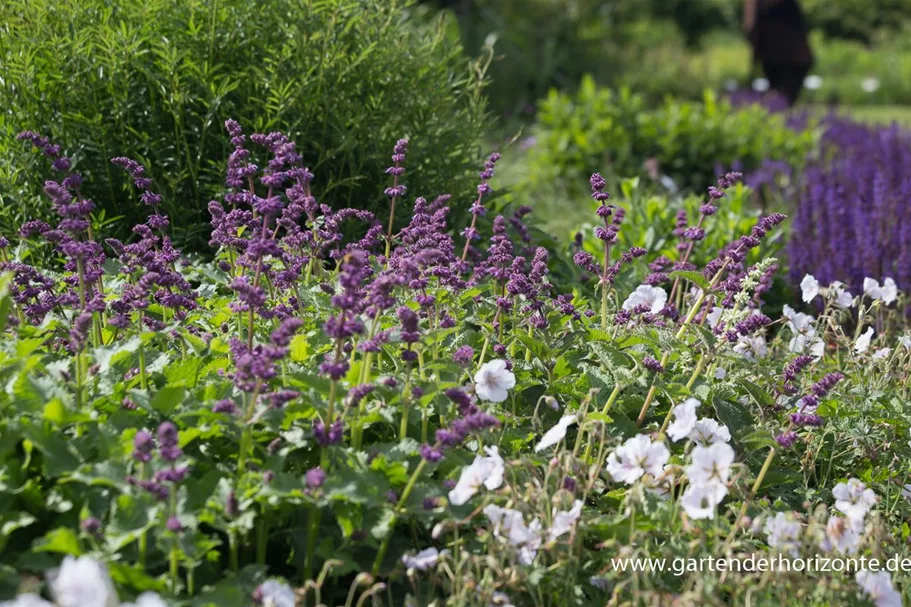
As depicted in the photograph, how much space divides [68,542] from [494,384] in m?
0.95

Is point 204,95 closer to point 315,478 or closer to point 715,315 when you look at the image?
point 715,315

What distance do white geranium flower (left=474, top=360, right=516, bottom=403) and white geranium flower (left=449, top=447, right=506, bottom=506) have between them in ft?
0.84

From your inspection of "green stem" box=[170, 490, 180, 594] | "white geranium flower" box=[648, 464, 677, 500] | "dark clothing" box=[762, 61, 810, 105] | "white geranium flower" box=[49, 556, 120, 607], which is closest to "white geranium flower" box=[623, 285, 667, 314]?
"white geranium flower" box=[648, 464, 677, 500]

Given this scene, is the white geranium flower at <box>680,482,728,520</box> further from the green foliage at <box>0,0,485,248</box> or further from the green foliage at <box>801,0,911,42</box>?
the green foliage at <box>801,0,911,42</box>

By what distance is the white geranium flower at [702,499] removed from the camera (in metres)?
2.06

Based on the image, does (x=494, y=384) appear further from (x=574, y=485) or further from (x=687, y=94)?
(x=687, y=94)

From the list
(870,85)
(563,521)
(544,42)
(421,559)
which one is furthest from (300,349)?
(870,85)

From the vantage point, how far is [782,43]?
1297 cm

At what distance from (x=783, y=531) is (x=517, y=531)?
554 mm

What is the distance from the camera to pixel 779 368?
130 inches

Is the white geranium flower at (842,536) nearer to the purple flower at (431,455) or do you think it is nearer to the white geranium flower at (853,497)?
the white geranium flower at (853,497)

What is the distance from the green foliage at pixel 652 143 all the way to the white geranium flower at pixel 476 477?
5.46 m

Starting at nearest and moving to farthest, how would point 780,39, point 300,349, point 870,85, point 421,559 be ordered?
1. point 421,559
2. point 300,349
3. point 780,39
4. point 870,85

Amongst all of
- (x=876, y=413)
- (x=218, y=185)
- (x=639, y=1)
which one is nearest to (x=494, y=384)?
(x=876, y=413)
